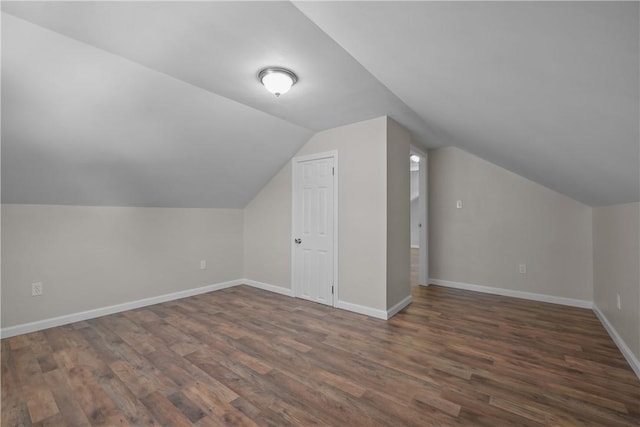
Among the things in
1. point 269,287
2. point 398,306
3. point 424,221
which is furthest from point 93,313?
point 424,221

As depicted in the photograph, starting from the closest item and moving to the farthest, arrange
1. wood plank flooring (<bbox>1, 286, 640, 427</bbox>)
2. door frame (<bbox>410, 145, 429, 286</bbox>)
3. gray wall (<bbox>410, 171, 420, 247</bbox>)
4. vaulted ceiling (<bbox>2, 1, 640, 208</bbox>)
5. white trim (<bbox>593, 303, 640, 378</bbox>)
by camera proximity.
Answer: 1. vaulted ceiling (<bbox>2, 1, 640, 208</bbox>)
2. wood plank flooring (<bbox>1, 286, 640, 427</bbox>)
3. white trim (<bbox>593, 303, 640, 378</bbox>)
4. door frame (<bbox>410, 145, 429, 286</bbox>)
5. gray wall (<bbox>410, 171, 420, 247</bbox>)

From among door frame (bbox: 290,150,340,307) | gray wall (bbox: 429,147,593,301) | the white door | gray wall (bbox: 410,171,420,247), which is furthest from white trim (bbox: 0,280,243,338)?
gray wall (bbox: 410,171,420,247)

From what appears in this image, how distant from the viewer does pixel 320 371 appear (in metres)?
2.12

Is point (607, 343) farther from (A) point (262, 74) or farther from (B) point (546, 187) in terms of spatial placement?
(A) point (262, 74)

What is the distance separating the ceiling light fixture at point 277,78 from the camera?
2180 mm

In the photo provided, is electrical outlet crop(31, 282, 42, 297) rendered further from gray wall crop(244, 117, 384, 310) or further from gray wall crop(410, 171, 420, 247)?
gray wall crop(410, 171, 420, 247)

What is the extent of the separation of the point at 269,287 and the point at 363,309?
1728 mm

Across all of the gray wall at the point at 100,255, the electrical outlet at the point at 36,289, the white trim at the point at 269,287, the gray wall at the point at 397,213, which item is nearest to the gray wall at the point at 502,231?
the gray wall at the point at 397,213

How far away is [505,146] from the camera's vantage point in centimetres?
253

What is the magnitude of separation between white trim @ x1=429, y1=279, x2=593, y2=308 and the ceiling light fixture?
3940mm

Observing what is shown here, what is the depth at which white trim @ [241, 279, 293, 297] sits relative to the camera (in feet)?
13.8

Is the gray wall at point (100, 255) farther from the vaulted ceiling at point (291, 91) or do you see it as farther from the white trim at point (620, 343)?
the white trim at point (620, 343)

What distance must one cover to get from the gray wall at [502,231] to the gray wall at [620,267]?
1.02 feet

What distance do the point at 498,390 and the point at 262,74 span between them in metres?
2.88
